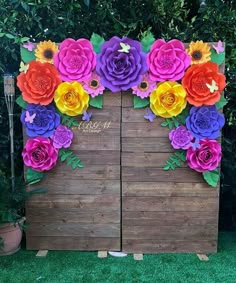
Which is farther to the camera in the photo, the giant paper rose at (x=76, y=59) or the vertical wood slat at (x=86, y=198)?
the vertical wood slat at (x=86, y=198)

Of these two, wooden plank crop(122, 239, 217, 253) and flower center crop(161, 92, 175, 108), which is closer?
flower center crop(161, 92, 175, 108)

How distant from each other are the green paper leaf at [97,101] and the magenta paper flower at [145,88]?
27 cm

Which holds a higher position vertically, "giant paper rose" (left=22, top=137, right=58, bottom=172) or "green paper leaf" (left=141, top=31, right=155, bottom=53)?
"green paper leaf" (left=141, top=31, right=155, bottom=53)

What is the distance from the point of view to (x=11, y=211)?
264 cm

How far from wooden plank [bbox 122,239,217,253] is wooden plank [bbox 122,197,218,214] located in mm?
274

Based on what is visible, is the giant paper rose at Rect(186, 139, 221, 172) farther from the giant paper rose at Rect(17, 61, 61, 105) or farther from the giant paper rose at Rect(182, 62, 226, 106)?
the giant paper rose at Rect(17, 61, 61, 105)

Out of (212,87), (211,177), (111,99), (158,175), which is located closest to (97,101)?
(111,99)

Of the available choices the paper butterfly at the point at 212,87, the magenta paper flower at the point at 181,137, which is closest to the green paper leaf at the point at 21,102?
the magenta paper flower at the point at 181,137

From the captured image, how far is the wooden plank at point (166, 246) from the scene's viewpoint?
9.32ft

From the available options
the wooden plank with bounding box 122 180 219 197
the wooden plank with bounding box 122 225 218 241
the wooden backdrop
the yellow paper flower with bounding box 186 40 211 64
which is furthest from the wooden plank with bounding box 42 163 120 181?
the yellow paper flower with bounding box 186 40 211 64

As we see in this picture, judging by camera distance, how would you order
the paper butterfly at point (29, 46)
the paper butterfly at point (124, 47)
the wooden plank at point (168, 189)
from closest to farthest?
the paper butterfly at point (124, 47)
the paper butterfly at point (29, 46)
the wooden plank at point (168, 189)

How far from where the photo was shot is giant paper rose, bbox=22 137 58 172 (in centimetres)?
271

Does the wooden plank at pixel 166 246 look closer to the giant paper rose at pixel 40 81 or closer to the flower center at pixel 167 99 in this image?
the flower center at pixel 167 99

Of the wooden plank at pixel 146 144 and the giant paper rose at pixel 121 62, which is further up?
the giant paper rose at pixel 121 62
